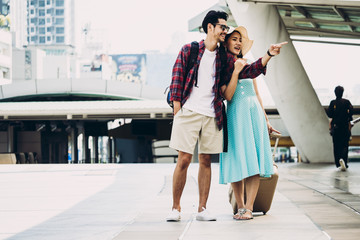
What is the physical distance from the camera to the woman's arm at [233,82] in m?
5.28

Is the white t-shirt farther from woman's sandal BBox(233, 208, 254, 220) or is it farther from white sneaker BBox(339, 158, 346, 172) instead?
white sneaker BBox(339, 158, 346, 172)

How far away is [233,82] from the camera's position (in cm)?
531

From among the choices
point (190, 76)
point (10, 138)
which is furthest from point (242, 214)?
point (10, 138)

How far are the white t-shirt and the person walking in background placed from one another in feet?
0.52

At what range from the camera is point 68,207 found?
6.80 m

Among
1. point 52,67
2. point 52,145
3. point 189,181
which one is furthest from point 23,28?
point 189,181

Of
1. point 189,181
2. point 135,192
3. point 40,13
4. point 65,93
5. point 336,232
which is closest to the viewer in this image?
point 336,232

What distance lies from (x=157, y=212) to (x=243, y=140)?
3.92ft

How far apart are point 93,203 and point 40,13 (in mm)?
188172

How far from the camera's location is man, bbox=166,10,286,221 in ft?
17.3

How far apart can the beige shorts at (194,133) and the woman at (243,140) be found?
0.53ft

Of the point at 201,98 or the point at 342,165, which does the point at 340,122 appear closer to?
the point at 342,165

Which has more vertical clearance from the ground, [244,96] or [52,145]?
[244,96]

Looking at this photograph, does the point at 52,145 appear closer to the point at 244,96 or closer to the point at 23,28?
the point at 244,96
